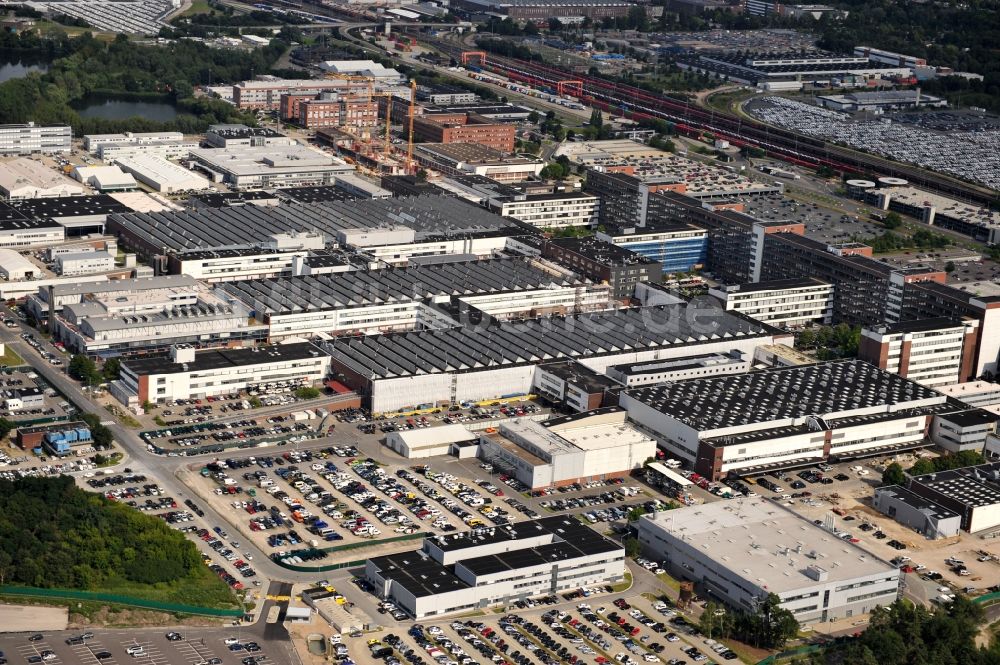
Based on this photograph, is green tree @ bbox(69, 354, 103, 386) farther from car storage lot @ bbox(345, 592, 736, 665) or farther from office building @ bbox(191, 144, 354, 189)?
office building @ bbox(191, 144, 354, 189)

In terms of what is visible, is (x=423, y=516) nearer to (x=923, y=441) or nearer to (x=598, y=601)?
(x=598, y=601)

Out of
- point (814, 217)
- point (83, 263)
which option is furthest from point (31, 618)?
point (814, 217)

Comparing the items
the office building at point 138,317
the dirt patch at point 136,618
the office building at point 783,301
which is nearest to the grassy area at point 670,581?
the dirt patch at point 136,618

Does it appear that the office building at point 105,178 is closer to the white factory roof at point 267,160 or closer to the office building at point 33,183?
the office building at point 33,183

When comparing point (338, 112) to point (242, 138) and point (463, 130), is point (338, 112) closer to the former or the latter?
point (463, 130)

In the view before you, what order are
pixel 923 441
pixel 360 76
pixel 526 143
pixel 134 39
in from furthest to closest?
pixel 134 39 < pixel 360 76 < pixel 526 143 < pixel 923 441

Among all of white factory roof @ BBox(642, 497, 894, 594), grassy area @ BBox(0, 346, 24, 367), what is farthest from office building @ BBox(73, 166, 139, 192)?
white factory roof @ BBox(642, 497, 894, 594)

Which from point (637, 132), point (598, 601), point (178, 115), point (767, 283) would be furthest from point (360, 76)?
point (598, 601)
